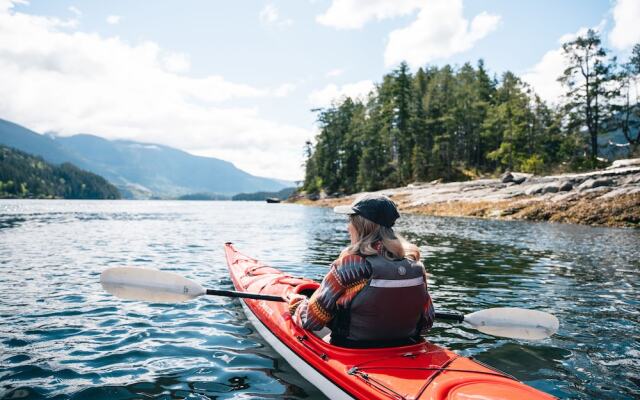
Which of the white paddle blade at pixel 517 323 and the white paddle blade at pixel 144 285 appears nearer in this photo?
the white paddle blade at pixel 517 323

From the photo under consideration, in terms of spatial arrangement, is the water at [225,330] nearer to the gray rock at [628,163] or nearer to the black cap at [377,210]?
the black cap at [377,210]

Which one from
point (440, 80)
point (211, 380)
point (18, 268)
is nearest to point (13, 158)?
point (440, 80)

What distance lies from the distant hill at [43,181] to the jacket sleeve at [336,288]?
557 feet

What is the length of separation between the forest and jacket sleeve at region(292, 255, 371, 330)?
1708 inches

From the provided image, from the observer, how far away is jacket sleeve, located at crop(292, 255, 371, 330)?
4035 millimetres

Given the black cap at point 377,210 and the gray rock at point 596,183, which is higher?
the gray rock at point 596,183

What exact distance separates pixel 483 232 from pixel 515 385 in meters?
19.7

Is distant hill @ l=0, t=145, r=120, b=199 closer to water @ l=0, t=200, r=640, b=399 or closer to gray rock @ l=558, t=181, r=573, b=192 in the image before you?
water @ l=0, t=200, r=640, b=399

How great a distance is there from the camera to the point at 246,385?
4832 mm

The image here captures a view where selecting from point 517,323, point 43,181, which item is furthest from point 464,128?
point 43,181

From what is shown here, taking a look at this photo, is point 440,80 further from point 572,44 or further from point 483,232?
point 483,232

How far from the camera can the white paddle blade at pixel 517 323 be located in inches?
207

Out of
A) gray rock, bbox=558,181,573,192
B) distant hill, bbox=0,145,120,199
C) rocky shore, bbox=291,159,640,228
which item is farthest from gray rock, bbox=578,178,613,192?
distant hill, bbox=0,145,120,199

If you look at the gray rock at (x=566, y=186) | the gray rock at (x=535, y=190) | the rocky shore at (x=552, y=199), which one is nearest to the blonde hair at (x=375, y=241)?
the rocky shore at (x=552, y=199)
